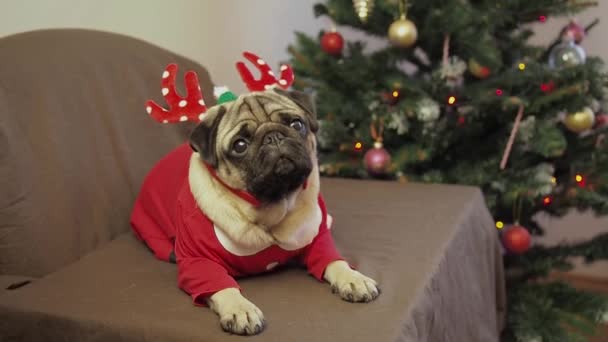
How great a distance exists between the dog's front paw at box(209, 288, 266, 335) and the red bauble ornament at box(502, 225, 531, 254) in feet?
3.59

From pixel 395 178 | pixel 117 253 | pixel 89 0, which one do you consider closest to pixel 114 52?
pixel 89 0

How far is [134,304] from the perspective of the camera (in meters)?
1.05

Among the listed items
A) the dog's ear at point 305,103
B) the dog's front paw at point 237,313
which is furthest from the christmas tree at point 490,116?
the dog's front paw at point 237,313

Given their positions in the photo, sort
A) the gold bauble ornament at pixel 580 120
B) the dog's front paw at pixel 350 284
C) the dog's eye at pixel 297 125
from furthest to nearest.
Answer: the gold bauble ornament at pixel 580 120 < the dog's eye at pixel 297 125 < the dog's front paw at pixel 350 284

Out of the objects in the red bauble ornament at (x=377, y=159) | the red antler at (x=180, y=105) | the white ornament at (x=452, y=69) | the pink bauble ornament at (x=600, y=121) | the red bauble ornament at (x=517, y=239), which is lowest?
the red bauble ornament at (x=517, y=239)

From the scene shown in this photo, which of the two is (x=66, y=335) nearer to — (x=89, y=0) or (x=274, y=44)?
(x=89, y=0)

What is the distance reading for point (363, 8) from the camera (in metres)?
1.74

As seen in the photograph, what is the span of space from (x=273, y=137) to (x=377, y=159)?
81 cm

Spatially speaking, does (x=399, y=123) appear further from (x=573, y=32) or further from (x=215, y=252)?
(x=215, y=252)

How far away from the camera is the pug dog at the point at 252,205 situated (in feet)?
3.42

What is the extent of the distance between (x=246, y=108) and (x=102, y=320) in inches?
19.2

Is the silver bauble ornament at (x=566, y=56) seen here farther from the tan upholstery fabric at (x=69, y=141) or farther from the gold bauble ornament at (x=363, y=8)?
the tan upholstery fabric at (x=69, y=141)

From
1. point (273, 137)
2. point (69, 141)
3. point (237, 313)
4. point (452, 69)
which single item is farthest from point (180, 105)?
point (452, 69)

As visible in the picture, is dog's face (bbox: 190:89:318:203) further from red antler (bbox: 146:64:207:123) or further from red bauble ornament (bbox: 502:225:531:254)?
red bauble ornament (bbox: 502:225:531:254)
